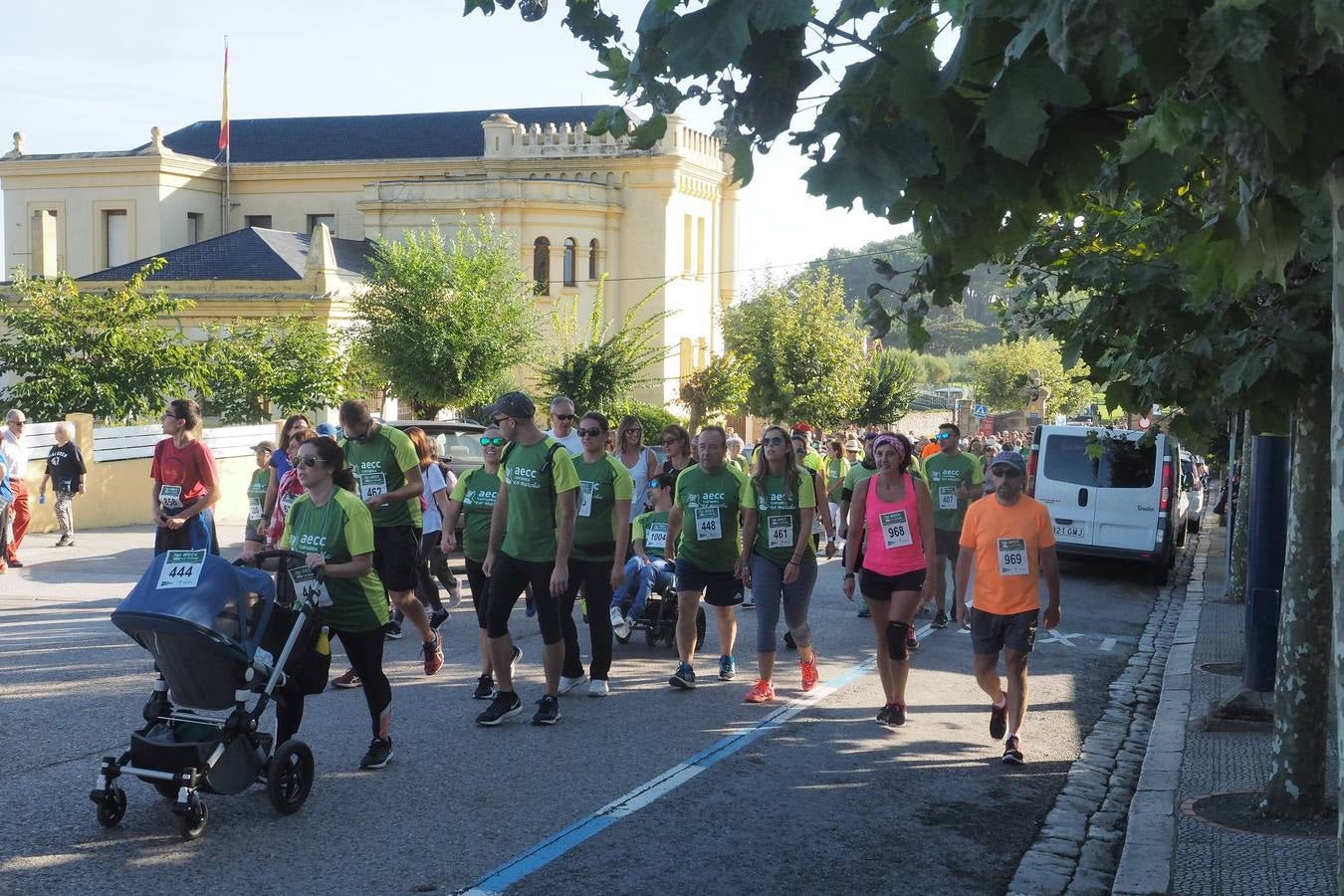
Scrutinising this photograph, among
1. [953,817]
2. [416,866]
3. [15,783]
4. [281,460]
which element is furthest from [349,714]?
[281,460]

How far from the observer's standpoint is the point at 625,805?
7.20m

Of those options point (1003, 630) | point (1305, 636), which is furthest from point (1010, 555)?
point (1305, 636)

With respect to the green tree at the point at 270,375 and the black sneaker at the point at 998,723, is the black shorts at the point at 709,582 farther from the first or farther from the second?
the green tree at the point at 270,375

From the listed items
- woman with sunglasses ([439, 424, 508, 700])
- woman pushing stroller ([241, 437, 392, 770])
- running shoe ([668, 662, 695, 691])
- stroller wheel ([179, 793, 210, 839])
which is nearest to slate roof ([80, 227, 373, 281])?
woman with sunglasses ([439, 424, 508, 700])

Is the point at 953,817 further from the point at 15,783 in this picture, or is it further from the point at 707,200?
the point at 707,200

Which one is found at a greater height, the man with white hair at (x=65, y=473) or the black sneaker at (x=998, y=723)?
the man with white hair at (x=65, y=473)

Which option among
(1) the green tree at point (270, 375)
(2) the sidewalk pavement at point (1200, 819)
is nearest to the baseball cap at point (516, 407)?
(2) the sidewalk pavement at point (1200, 819)

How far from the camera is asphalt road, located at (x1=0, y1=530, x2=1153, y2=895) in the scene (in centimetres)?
612

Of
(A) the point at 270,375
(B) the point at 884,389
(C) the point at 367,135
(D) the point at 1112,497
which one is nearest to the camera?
(D) the point at 1112,497

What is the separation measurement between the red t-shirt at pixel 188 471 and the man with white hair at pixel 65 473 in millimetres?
7819

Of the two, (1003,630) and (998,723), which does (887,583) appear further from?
(998,723)

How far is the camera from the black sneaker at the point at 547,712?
29.6 feet

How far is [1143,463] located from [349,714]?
1462 centimetres

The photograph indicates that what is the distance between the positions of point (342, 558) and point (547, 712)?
2.08 m
